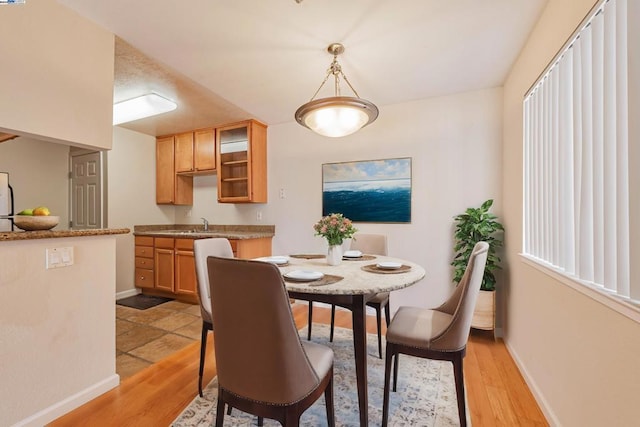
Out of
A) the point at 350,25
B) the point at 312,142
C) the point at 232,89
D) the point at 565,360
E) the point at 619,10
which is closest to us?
the point at 619,10

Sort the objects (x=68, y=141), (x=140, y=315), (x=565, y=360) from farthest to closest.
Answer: (x=140, y=315), (x=68, y=141), (x=565, y=360)

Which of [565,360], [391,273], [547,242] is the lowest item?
[565,360]

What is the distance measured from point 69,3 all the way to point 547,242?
3.20 metres

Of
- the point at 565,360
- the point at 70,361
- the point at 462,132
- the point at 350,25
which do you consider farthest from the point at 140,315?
the point at 462,132

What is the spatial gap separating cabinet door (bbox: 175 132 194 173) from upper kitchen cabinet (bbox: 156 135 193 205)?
8 cm

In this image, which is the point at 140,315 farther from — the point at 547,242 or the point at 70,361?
the point at 547,242

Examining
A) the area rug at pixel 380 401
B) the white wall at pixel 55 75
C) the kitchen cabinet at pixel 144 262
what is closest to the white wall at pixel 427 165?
the area rug at pixel 380 401

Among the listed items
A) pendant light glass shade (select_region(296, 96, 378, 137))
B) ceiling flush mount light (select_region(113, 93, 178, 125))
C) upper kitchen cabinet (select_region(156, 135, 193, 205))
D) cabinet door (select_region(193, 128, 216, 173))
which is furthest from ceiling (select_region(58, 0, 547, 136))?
upper kitchen cabinet (select_region(156, 135, 193, 205))

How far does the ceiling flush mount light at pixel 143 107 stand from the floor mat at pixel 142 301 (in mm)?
2282

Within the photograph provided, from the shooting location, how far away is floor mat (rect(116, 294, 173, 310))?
3.63 m

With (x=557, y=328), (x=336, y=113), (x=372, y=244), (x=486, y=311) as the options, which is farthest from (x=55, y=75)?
(x=486, y=311)

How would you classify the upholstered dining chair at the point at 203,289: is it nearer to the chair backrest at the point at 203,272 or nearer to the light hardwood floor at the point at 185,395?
the chair backrest at the point at 203,272

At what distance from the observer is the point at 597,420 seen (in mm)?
1181

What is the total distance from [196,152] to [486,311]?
13.1ft
